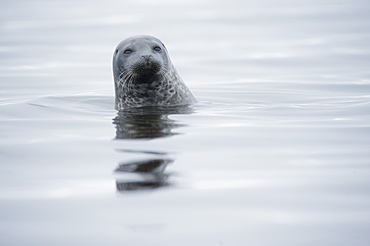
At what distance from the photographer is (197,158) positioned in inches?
228

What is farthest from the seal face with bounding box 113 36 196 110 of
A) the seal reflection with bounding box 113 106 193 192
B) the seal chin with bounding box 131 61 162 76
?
the seal reflection with bounding box 113 106 193 192

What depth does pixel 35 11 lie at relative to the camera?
3102 centimetres

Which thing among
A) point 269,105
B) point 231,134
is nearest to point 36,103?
point 269,105

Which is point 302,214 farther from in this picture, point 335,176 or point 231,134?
point 231,134

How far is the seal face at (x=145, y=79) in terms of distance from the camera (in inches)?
346

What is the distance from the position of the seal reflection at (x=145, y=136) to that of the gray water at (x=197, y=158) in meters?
0.01

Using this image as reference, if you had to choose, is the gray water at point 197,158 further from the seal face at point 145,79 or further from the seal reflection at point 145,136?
the seal face at point 145,79

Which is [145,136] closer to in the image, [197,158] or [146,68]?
[197,158]

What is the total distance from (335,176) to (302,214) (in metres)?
0.86

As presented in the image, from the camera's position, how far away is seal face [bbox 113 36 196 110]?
8.78 metres

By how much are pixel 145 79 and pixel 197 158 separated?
3353 millimetres

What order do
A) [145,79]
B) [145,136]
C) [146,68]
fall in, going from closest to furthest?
[145,136]
[146,68]
[145,79]

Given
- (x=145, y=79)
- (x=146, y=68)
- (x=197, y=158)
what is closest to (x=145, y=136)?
(x=197, y=158)

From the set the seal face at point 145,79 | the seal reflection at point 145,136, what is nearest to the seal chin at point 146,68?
the seal face at point 145,79
